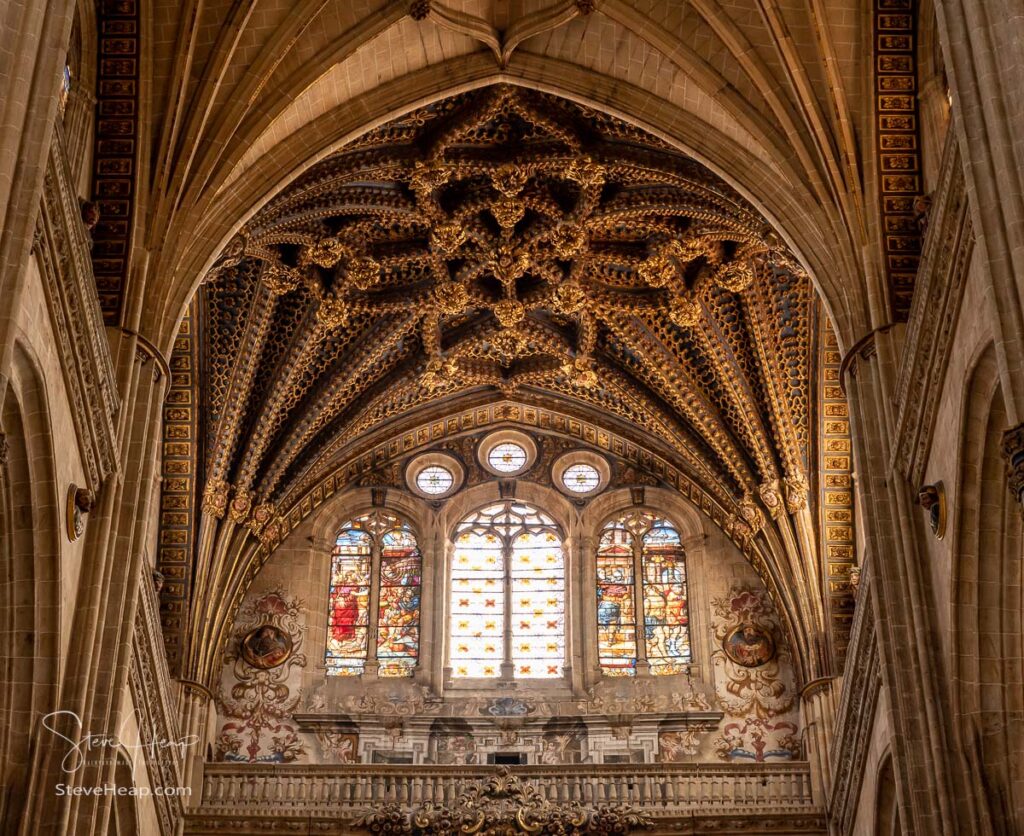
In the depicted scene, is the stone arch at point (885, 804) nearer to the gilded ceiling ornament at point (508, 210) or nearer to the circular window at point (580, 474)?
the gilded ceiling ornament at point (508, 210)

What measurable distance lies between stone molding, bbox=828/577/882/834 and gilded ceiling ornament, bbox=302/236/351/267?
790cm

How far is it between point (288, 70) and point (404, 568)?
878cm

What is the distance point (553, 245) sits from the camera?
21.8 m

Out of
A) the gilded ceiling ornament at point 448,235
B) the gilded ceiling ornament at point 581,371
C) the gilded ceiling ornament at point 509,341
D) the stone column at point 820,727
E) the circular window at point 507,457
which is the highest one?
the gilded ceiling ornament at point 448,235

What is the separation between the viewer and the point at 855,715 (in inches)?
736

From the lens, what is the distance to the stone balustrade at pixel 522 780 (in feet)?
69.0

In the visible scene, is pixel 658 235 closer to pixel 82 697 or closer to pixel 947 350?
pixel 947 350

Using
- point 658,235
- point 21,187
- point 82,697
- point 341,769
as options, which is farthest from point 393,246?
point 21,187

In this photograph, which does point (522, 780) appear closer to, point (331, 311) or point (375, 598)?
point (375, 598)

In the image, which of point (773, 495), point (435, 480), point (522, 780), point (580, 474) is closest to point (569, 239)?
point (773, 495)

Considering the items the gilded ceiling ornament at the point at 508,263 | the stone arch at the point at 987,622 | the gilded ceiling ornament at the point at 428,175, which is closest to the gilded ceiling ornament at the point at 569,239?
the gilded ceiling ornament at the point at 508,263

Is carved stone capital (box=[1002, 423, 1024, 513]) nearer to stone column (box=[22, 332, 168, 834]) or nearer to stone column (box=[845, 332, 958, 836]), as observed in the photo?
stone column (box=[845, 332, 958, 836])

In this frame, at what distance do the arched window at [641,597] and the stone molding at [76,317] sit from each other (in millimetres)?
9847

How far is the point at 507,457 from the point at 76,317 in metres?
11.9
